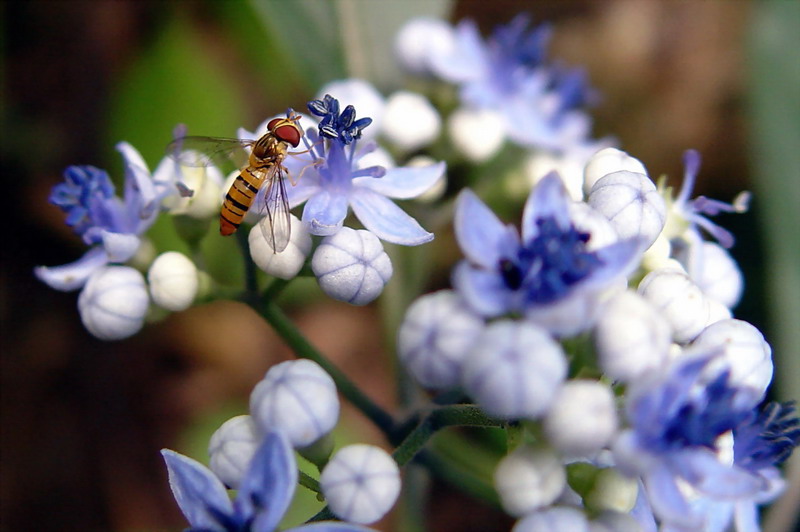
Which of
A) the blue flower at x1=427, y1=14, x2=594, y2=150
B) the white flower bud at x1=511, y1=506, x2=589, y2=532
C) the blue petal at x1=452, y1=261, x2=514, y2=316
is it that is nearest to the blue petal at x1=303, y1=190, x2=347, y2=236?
the blue petal at x1=452, y1=261, x2=514, y2=316

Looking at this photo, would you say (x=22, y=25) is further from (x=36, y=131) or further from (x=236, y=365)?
(x=236, y=365)

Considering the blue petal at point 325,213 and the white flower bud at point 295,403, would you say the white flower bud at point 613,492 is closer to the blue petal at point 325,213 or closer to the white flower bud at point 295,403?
the white flower bud at point 295,403

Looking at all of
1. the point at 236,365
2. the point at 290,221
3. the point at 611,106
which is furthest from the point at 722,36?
the point at 290,221

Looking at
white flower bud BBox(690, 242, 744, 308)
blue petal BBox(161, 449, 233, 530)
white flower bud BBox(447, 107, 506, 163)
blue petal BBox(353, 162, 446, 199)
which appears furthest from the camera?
white flower bud BBox(447, 107, 506, 163)

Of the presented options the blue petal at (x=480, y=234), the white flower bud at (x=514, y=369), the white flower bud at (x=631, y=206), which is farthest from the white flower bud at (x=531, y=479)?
the white flower bud at (x=631, y=206)

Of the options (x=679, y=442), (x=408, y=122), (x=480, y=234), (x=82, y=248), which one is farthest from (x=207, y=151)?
(x=82, y=248)

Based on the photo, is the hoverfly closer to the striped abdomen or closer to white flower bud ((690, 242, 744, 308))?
the striped abdomen

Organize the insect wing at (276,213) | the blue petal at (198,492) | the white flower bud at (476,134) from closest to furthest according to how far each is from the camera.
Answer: the blue petal at (198,492) → the insect wing at (276,213) → the white flower bud at (476,134)
